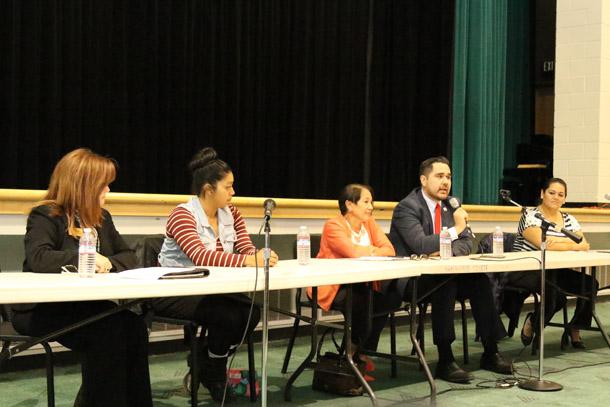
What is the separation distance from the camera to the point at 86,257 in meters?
2.56

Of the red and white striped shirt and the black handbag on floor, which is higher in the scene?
the red and white striped shirt

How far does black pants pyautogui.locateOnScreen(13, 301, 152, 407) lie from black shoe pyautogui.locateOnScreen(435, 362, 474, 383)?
164 cm

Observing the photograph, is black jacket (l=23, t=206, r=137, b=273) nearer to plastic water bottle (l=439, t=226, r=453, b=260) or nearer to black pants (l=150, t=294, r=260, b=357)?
black pants (l=150, t=294, r=260, b=357)

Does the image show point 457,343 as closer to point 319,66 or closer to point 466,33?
point 319,66

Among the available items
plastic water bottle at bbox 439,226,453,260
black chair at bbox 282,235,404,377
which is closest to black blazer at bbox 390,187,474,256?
plastic water bottle at bbox 439,226,453,260

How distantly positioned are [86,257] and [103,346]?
282 mm

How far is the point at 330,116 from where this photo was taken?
6383mm

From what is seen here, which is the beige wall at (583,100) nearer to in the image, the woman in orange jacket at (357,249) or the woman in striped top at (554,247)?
the woman in striped top at (554,247)

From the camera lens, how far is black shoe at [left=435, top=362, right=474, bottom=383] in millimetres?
3814

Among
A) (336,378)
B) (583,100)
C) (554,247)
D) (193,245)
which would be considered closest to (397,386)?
(336,378)

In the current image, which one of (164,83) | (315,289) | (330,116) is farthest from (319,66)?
(315,289)

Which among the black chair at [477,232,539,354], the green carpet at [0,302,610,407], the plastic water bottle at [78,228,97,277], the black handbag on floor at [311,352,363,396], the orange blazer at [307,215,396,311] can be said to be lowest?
the green carpet at [0,302,610,407]

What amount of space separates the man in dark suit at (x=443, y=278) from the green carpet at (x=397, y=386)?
11 cm

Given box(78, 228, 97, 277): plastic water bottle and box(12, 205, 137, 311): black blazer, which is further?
box(12, 205, 137, 311): black blazer
